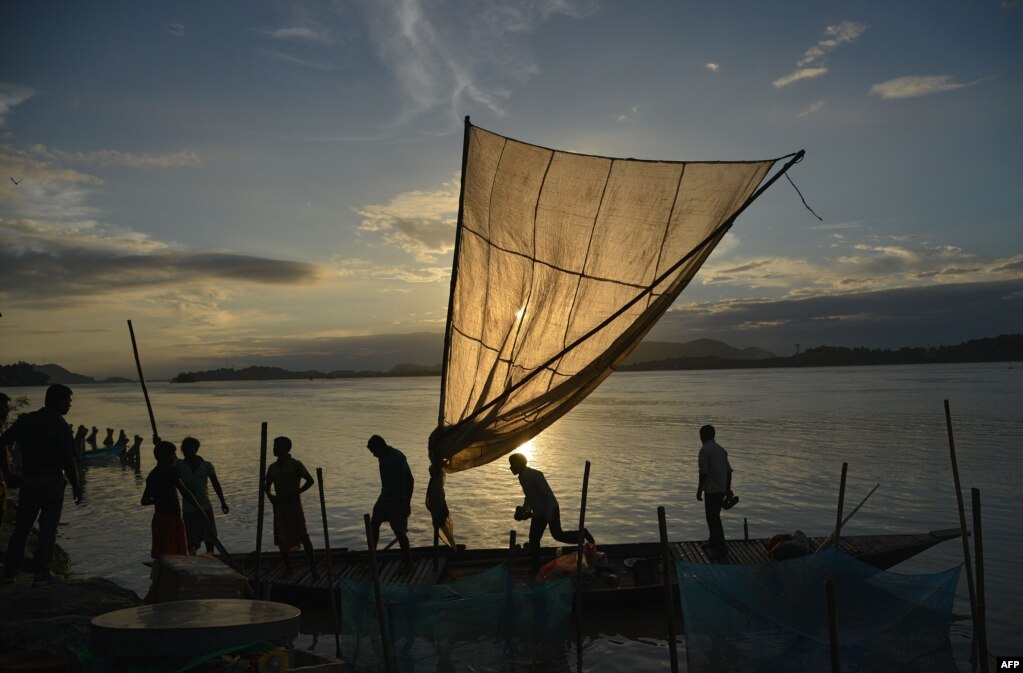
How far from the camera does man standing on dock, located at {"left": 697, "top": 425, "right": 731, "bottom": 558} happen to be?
38.4ft

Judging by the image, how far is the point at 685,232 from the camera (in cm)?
934

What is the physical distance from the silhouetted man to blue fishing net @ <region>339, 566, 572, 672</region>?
11.8ft

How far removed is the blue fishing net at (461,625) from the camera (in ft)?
23.7

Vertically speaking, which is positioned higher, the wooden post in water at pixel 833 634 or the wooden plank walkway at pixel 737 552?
the wooden post in water at pixel 833 634

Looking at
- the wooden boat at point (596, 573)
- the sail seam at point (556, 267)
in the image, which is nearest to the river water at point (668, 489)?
the wooden boat at point (596, 573)

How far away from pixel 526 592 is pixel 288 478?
15.9 ft

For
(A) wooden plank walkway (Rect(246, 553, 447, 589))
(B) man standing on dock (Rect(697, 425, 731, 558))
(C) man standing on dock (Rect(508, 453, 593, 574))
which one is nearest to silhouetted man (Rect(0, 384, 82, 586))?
(A) wooden plank walkway (Rect(246, 553, 447, 589))

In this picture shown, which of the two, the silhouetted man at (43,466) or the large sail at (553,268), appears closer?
the silhouetted man at (43,466)

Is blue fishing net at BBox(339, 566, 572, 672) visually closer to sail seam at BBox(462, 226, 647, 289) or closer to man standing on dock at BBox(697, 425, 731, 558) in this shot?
sail seam at BBox(462, 226, 647, 289)

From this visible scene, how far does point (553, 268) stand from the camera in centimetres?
959

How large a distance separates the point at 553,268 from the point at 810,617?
497 cm

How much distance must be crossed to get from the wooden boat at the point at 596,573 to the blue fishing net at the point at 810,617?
10.3ft

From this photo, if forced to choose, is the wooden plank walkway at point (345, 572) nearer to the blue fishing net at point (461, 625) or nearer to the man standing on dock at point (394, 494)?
the man standing on dock at point (394, 494)

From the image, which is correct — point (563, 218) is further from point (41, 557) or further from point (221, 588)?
point (41, 557)
